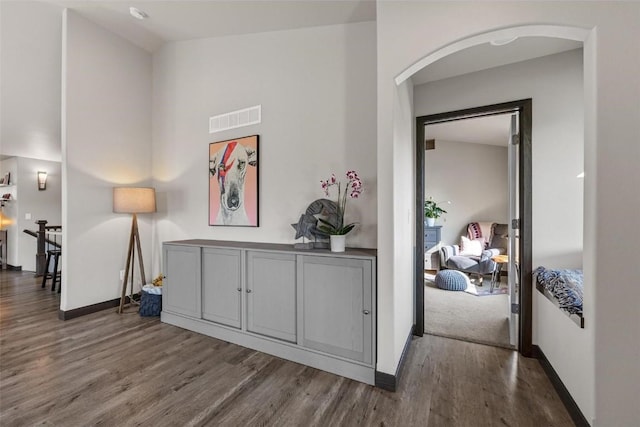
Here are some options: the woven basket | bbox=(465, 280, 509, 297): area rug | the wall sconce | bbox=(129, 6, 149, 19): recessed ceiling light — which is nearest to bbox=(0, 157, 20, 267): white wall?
the wall sconce

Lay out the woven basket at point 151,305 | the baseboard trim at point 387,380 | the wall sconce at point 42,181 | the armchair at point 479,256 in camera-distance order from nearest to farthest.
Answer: the baseboard trim at point 387,380 → the woven basket at point 151,305 → the armchair at point 479,256 → the wall sconce at point 42,181

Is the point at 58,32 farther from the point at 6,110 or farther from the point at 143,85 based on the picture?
the point at 6,110

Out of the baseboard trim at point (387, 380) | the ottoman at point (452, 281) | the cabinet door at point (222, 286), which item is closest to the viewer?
the baseboard trim at point (387, 380)

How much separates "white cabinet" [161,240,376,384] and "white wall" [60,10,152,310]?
1.01 meters

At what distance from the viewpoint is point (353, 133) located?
8.43ft

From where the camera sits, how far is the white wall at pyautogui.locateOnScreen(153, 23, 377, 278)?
8.41 feet

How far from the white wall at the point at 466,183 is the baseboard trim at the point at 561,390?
386 centimetres

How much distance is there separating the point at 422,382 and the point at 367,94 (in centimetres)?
228

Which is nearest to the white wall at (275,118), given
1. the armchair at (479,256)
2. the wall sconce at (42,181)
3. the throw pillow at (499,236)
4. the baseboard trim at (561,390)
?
the baseboard trim at (561,390)

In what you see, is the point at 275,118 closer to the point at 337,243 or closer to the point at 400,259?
the point at 337,243

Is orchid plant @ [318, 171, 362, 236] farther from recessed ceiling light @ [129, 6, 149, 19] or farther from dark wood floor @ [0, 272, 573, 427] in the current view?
recessed ceiling light @ [129, 6, 149, 19]

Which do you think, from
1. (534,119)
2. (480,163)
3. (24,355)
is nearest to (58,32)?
(24,355)

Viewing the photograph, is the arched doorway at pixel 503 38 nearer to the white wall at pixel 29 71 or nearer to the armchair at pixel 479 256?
the armchair at pixel 479 256

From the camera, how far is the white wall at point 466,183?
19.0 feet
